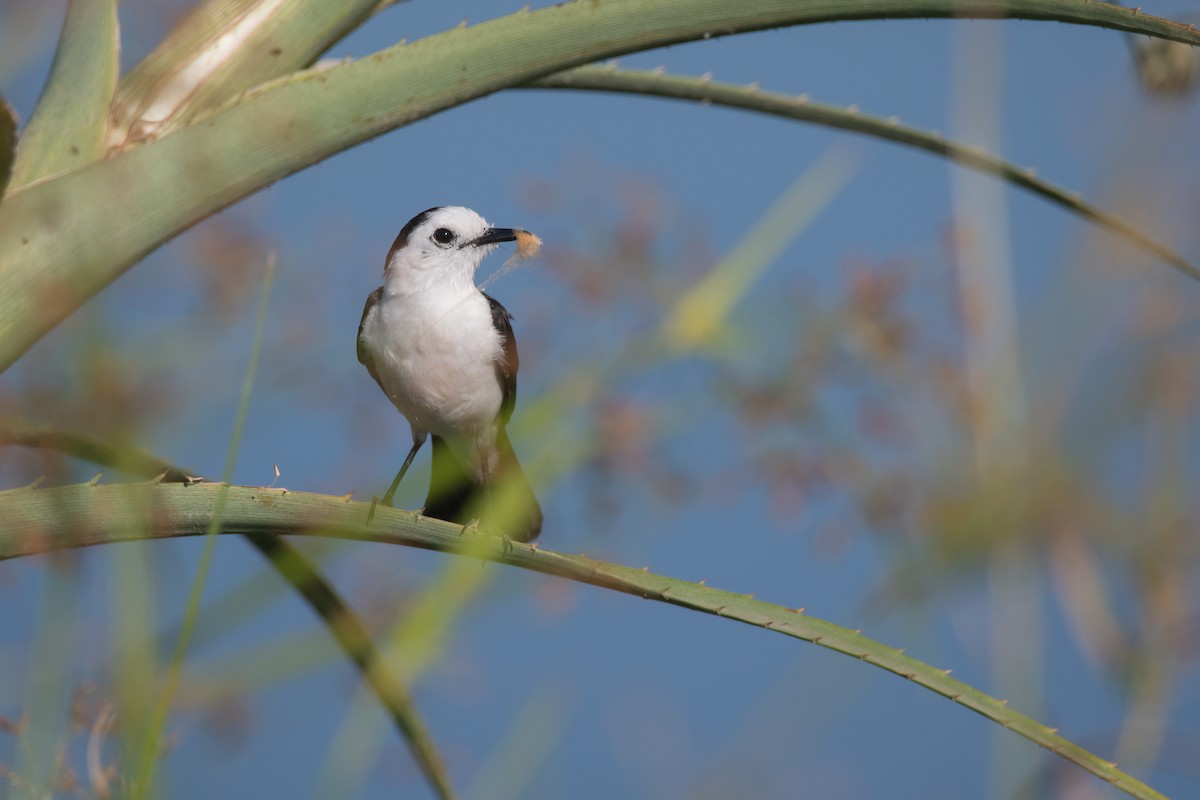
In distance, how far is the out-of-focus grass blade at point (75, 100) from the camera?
1.06 m

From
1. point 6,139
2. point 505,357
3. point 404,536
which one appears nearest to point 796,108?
point 404,536

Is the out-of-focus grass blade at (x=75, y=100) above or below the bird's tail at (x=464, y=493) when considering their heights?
below

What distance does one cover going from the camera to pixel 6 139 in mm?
884

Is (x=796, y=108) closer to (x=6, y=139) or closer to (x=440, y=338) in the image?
(x=6, y=139)

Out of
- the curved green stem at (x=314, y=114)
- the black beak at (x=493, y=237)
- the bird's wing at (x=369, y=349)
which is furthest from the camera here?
the bird's wing at (x=369, y=349)

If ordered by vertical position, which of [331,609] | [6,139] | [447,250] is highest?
[447,250]

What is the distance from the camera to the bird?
6.81 feet

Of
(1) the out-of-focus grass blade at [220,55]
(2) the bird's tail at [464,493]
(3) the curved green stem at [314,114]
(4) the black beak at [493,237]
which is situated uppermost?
(4) the black beak at [493,237]

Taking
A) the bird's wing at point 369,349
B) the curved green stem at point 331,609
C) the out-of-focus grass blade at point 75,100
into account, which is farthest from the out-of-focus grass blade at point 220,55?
the bird's wing at point 369,349

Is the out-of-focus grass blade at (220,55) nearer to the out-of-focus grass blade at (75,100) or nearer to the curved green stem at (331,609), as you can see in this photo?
the out-of-focus grass blade at (75,100)

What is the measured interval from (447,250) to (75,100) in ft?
3.37

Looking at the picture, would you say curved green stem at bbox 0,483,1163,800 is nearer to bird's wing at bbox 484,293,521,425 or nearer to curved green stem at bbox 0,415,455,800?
curved green stem at bbox 0,415,455,800

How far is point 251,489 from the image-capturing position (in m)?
0.94

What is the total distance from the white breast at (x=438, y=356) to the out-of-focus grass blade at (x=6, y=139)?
116cm
